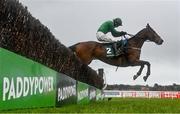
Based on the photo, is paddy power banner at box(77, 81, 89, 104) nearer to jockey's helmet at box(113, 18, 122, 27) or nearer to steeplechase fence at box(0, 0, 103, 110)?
steeplechase fence at box(0, 0, 103, 110)

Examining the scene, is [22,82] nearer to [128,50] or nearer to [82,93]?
[82,93]

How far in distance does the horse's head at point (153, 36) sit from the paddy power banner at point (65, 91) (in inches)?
196

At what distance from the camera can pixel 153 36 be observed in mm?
19781

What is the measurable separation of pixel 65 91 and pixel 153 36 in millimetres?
7032

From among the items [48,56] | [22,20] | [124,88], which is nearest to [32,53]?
[22,20]

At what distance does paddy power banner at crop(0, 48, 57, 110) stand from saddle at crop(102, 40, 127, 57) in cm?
911

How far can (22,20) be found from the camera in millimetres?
9516

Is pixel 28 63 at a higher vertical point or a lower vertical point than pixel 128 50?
lower

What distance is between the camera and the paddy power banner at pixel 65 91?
12240 mm

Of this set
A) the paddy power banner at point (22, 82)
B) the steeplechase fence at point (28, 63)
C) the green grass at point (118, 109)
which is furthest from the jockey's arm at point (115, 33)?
the paddy power banner at point (22, 82)

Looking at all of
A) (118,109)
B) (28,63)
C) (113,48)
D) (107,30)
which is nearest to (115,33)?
(107,30)

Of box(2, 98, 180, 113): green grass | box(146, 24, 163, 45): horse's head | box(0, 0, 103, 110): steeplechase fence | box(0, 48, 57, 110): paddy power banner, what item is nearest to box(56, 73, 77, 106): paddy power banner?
box(0, 0, 103, 110): steeplechase fence

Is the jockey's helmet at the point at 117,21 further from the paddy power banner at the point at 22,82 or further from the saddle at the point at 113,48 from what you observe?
the paddy power banner at the point at 22,82

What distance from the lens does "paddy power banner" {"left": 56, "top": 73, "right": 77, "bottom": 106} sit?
12.2 meters
